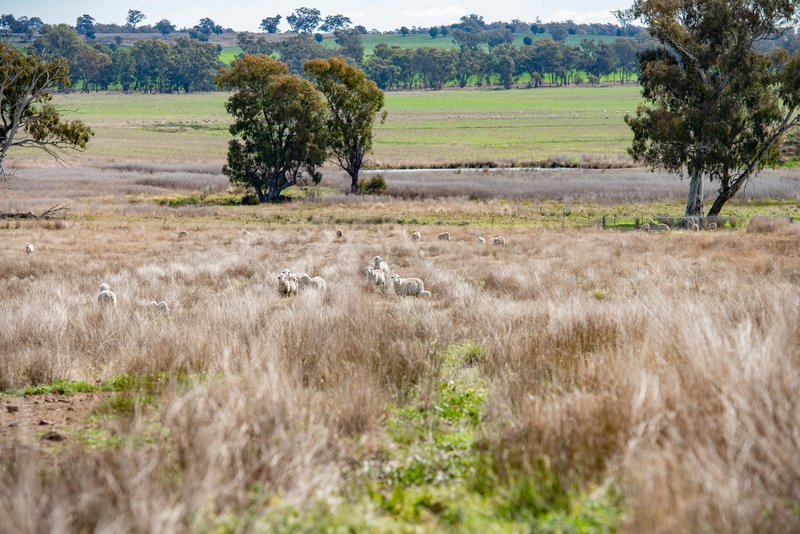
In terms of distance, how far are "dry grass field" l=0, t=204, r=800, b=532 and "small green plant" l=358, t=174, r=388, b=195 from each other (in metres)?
40.4

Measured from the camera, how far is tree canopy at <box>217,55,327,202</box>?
160 ft

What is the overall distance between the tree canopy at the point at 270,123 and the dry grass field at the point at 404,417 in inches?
1502

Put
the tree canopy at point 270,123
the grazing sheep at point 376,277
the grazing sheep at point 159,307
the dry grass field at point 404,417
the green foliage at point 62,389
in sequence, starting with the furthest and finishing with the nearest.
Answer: the tree canopy at point 270,123
the grazing sheep at point 376,277
the grazing sheep at point 159,307
the green foliage at point 62,389
the dry grass field at point 404,417

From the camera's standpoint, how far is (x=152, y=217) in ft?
125

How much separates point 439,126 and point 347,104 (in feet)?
199

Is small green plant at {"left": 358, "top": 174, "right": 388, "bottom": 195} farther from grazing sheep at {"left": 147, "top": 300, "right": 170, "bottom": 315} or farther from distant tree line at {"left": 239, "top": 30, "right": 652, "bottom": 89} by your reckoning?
distant tree line at {"left": 239, "top": 30, "right": 652, "bottom": 89}

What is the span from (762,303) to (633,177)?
49.1 meters

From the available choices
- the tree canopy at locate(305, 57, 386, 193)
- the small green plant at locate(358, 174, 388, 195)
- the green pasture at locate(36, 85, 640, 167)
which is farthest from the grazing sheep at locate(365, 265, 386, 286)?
the tree canopy at locate(305, 57, 386, 193)

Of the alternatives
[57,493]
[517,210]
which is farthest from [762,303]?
[517,210]

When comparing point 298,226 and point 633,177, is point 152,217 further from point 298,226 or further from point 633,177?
point 633,177

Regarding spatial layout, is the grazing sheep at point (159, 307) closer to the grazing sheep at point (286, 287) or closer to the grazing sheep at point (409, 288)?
the grazing sheep at point (286, 287)

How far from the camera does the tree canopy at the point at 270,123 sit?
48844mm

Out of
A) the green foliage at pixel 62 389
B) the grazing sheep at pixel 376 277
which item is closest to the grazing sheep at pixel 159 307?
the grazing sheep at pixel 376 277

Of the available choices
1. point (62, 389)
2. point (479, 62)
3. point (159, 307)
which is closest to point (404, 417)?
point (62, 389)
